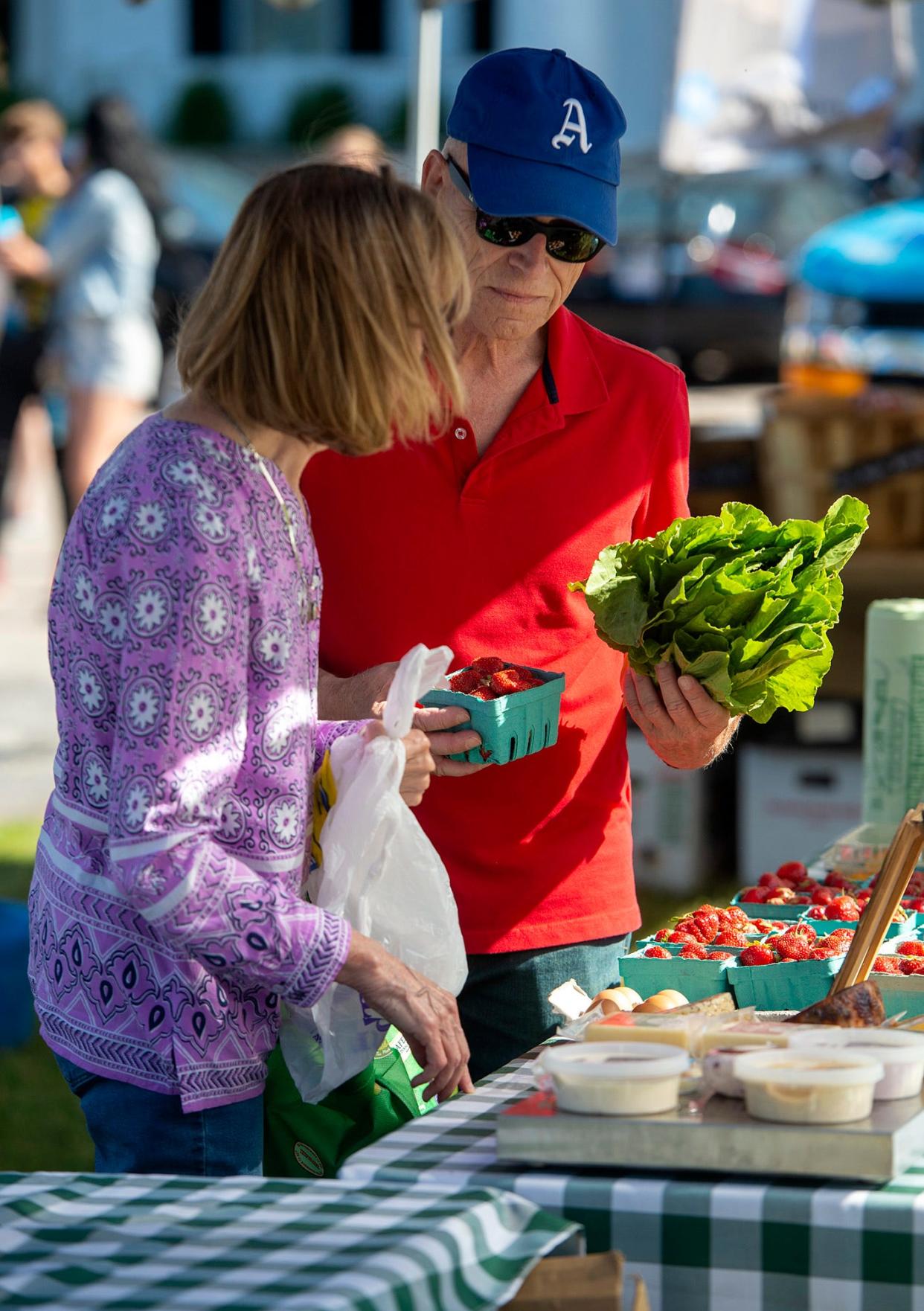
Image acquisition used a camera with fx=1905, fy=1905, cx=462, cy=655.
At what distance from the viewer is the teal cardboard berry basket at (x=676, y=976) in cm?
242

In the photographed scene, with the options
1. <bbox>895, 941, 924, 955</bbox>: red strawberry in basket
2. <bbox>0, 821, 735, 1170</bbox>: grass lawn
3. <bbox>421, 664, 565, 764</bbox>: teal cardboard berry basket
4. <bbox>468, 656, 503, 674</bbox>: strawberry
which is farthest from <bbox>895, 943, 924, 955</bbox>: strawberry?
<bbox>0, 821, 735, 1170</bbox>: grass lawn

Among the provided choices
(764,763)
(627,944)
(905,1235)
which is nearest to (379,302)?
(905,1235)

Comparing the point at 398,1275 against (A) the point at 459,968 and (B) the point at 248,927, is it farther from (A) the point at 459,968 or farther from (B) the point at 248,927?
(A) the point at 459,968

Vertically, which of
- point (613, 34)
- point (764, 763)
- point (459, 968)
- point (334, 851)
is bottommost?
point (764, 763)

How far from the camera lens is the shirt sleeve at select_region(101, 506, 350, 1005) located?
6.11ft

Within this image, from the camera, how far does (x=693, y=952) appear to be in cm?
251

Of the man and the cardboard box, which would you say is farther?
the cardboard box

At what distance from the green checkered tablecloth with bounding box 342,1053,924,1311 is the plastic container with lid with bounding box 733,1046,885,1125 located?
7 centimetres

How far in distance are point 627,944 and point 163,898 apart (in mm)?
1169

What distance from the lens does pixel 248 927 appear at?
1.90 metres

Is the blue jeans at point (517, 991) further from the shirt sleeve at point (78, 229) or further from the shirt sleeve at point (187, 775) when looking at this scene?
the shirt sleeve at point (78, 229)

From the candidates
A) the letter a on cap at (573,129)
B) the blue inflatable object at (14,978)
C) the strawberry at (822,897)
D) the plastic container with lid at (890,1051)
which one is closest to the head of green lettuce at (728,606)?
the strawberry at (822,897)

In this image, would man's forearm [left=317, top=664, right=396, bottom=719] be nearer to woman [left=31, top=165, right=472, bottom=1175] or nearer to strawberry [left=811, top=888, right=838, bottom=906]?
woman [left=31, top=165, right=472, bottom=1175]

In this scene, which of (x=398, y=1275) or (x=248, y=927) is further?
(x=248, y=927)
